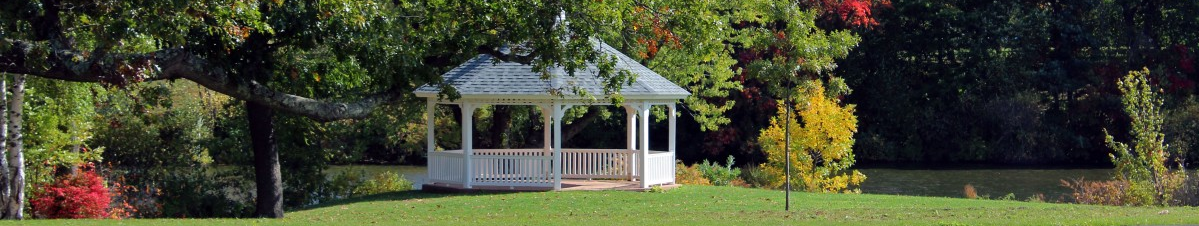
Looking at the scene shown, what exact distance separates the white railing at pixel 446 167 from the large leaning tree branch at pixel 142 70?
6.73 metres

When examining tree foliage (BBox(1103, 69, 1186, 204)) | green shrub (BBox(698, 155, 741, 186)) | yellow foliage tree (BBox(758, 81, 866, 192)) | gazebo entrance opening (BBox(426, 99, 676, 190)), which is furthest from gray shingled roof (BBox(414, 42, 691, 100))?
tree foliage (BBox(1103, 69, 1186, 204))

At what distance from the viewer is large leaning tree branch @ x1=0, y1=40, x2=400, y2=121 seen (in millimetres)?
14125

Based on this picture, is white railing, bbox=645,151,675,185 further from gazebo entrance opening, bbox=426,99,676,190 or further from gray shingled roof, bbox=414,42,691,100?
gray shingled roof, bbox=414,42,691,100

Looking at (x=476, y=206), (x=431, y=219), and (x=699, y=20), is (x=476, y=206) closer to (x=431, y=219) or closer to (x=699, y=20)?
(x=431, y=219)

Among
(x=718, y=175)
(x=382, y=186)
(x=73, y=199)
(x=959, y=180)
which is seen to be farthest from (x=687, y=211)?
(x=959, y=180)

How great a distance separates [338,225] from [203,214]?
31.0ft

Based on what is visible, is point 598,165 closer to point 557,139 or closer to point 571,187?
point 571,187

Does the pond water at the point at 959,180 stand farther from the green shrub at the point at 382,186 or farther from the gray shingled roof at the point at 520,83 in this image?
the gray shingled roof at the point at 520,83

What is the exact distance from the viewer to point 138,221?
17250mm

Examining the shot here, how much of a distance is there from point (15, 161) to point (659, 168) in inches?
449

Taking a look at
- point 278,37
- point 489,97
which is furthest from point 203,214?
point 278,37

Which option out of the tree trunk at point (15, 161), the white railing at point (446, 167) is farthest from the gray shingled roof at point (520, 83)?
the tree trunk at point (15, 161)

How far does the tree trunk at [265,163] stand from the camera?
20.1 metres

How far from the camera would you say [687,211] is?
64.8 feet
